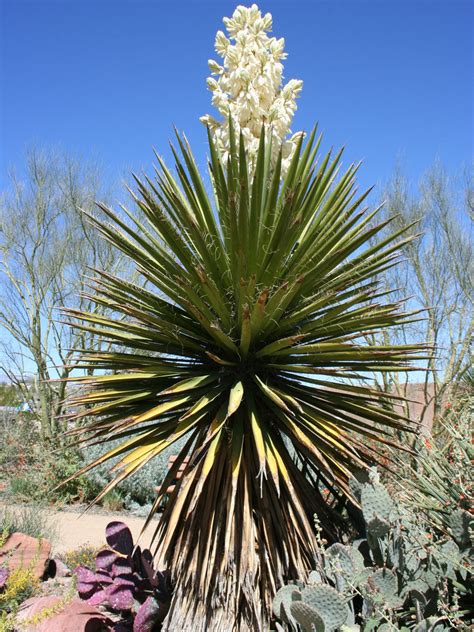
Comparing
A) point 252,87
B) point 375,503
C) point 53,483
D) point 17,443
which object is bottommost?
point 53,483

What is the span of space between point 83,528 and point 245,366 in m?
5.35

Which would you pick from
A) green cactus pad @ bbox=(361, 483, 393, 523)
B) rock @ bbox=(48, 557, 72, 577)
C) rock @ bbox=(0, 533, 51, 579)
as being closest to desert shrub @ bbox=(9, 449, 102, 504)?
rock @ bbox=(48, 557, 72, 577)

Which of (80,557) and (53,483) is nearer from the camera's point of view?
(80,557)

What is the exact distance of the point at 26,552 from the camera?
16.9 ft

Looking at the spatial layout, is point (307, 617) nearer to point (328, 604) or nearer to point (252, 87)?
point (328, 604)

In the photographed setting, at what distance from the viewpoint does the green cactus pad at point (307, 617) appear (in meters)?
2.51

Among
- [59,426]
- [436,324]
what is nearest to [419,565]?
[436,324]

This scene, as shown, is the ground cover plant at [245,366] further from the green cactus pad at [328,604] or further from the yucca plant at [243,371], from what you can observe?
the green cactus pad at [328,604]

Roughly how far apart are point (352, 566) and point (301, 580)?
0.31 m

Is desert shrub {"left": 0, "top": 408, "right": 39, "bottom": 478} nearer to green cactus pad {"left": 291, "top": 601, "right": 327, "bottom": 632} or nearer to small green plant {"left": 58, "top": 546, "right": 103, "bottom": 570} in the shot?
small green plant {"left": 58, "top": 546, "right": 103, "bottom": 570}

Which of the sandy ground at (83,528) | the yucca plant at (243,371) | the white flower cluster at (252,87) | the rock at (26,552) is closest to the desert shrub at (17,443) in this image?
the sandy ground at (83,528)

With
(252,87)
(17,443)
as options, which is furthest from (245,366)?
(17,443)

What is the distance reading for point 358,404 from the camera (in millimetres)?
3383

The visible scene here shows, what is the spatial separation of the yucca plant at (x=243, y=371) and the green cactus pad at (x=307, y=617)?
479mm
